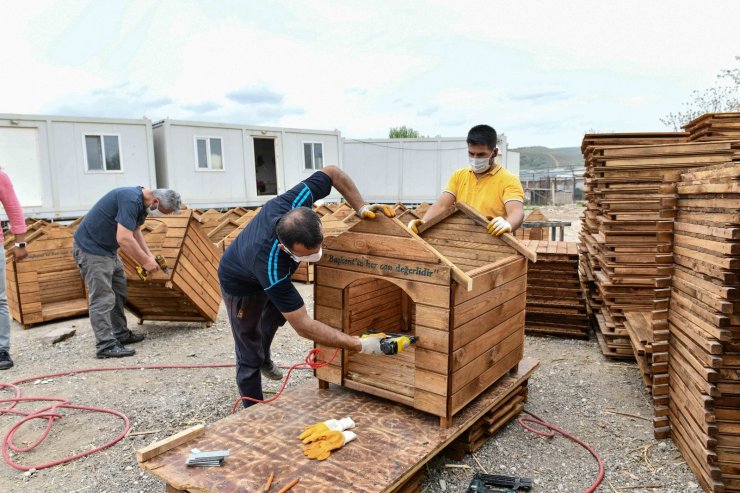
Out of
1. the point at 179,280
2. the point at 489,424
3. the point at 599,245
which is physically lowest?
the point at 489,424

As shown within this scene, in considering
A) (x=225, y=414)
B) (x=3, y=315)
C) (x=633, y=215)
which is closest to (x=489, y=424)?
(x=225, y=414)

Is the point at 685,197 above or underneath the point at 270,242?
above

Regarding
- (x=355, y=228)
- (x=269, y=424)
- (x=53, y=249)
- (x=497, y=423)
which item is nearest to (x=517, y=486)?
(x=497, y=423)

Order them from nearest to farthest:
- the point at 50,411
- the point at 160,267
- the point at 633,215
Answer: the point at 50,411
the point at 633,215
the point at 160,267

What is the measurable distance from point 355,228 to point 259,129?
1677cm

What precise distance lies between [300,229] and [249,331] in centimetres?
142

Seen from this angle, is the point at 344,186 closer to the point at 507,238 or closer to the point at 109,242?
the point at 507,238

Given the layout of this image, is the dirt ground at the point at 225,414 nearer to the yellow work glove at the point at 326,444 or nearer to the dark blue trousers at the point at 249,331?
the yellow work glove at the point at 326,444

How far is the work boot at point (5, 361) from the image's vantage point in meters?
5.89

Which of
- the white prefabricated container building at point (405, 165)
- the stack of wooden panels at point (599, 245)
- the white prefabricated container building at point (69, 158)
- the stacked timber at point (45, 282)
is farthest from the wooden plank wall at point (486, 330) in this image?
the white prefabricated container building at point (405, 165)

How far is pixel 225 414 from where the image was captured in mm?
4691

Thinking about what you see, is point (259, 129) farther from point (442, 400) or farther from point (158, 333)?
point (442, 400)

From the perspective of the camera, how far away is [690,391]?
11.6ft

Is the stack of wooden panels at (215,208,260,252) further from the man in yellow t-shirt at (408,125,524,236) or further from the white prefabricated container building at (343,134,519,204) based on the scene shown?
the white prefabricated container building at (343,134,519,204)
